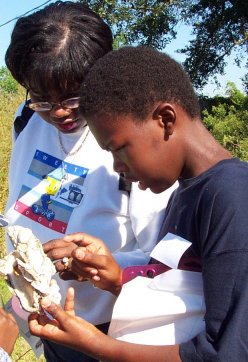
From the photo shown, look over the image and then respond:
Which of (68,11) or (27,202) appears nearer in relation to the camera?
(68,11)

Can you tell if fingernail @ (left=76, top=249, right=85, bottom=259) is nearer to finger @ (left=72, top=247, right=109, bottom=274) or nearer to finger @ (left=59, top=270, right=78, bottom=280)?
finger @ (left=72, top=247, right=109, bottom=274)

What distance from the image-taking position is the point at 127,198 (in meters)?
1.87

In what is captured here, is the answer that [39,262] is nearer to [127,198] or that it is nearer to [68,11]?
[127,198]

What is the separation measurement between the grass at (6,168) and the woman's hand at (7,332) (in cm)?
174

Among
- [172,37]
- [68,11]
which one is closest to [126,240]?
[68,11]

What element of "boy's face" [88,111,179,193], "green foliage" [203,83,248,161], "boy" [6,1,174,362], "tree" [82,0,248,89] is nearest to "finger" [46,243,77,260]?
"boy" [6,1,174,362]

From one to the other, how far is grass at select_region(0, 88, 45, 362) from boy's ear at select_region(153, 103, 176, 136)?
2.38 meters

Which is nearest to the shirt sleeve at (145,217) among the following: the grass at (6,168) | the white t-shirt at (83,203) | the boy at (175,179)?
the white t-shirt at (83,203)

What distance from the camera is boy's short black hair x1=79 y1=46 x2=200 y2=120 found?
1.45 metres

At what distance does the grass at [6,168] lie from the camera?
369cm

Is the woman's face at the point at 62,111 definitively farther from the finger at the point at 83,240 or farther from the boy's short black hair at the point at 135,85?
the finger at the point at 83,240

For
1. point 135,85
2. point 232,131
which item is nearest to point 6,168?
point 232,131

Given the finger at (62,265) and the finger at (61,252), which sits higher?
the finger at (61,252)

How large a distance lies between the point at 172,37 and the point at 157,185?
40.3ft
